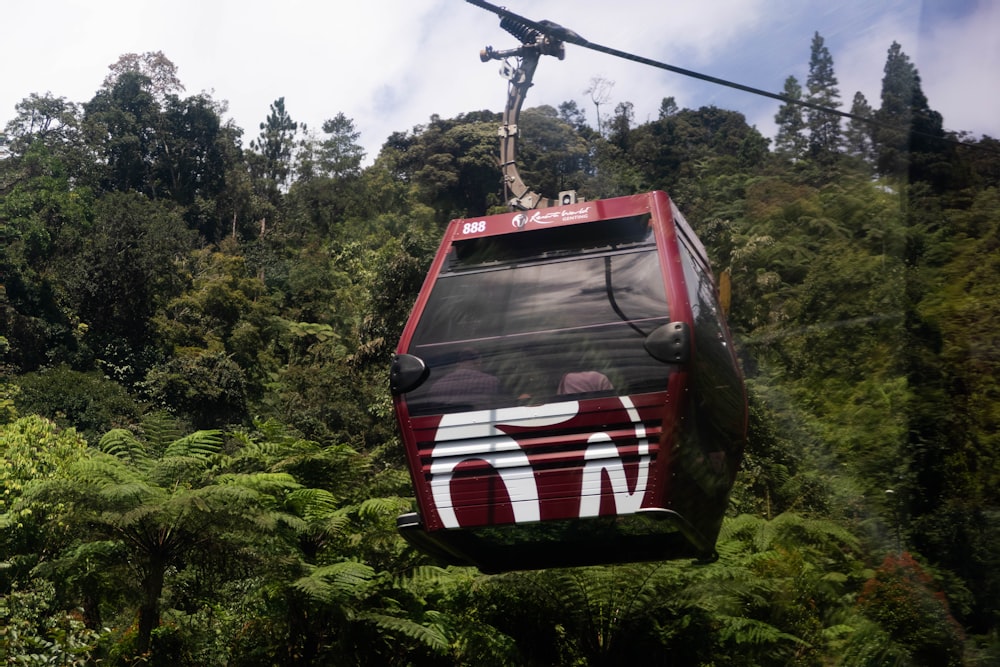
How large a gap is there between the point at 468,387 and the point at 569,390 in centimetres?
54

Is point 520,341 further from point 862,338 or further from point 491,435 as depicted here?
point 862,338

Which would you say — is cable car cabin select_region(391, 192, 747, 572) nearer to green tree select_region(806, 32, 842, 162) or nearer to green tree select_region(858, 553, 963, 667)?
green tree select_region(858, 553, 963, 667)

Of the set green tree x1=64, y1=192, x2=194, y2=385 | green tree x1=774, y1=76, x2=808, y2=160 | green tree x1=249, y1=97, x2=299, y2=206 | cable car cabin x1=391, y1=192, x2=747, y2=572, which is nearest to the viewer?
cable car cabin x1=391, y1=192, x2=747, y2=572

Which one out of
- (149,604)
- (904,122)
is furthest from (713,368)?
(904,122)

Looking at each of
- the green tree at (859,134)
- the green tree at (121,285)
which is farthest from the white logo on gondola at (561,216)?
the green tree at (121,285)

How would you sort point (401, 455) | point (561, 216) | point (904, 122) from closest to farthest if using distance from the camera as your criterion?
1. point (561, 216)
2. point (904, 122)
3. point (401, 455)

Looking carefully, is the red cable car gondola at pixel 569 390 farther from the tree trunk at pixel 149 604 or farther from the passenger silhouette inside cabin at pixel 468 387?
the tree trunk at pixel 149 604

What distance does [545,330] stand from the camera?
215 inches

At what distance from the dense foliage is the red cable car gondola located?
6.59 ft

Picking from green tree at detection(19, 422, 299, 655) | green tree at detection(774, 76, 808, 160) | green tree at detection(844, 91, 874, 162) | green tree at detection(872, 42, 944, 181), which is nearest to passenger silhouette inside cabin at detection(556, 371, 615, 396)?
green tree at detection(19, 422, 299, 655)

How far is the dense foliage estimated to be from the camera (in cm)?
894

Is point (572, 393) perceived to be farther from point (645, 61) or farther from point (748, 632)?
point (748, 632)

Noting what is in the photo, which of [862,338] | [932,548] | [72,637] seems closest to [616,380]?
[72,637]

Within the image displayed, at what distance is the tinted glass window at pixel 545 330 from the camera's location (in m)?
5.26
